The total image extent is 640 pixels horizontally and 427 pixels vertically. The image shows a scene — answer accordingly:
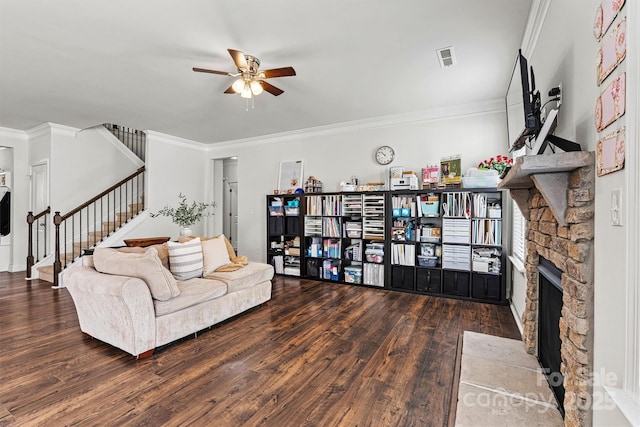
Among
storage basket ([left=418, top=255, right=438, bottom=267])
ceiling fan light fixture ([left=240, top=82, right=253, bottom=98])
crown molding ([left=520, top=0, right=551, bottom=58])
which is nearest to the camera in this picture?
crown molding ([left=520, top=0, right=551, bottom=58])

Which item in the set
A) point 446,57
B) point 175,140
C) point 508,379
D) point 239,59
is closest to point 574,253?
point 508,379

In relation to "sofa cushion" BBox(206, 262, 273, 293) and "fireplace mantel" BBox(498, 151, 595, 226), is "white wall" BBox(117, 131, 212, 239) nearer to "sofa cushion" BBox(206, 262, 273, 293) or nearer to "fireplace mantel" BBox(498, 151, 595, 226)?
"sofa cushion" BBox(206, 262, 273, 293)

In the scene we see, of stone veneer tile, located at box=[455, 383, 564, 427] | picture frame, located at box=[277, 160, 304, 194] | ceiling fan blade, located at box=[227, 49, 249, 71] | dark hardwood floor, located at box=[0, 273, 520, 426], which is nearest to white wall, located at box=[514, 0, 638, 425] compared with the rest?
A: stone veneer tile, located at box=[455, 383, 564, 427]

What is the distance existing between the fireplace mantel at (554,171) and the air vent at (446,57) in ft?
5.80

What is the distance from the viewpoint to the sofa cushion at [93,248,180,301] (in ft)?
8.05

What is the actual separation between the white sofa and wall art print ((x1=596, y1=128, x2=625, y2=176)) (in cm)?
289

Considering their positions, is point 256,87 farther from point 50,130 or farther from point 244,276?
point 50,130

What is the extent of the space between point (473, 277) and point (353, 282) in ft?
5.63

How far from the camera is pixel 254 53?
2.83 meters

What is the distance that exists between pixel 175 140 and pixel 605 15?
640cm

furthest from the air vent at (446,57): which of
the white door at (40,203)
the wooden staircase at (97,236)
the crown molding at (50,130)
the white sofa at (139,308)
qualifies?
the white door at (40,203)

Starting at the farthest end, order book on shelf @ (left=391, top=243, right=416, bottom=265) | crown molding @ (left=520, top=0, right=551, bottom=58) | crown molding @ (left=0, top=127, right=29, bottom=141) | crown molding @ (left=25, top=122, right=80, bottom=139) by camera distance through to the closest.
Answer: crown molding @ (left=0, top=127, right=29, bottom=141)
crown molding @ (left=25, top=122, right=80, bottom=139)
book on shelf @ (left=391, top=243, right=416, bottom=265)
crown molding @ (left=520, top=0, right=551, bottom=58)

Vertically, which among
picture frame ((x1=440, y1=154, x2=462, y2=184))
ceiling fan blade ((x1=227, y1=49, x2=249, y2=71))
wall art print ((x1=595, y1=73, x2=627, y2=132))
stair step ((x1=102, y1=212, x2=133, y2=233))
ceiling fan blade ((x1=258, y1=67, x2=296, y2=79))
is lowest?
stair step ((x1=102, y1=212, x2=133, y2=233))

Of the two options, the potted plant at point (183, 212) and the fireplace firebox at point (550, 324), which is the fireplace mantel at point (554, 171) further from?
the potted plant at point (183, 212)
